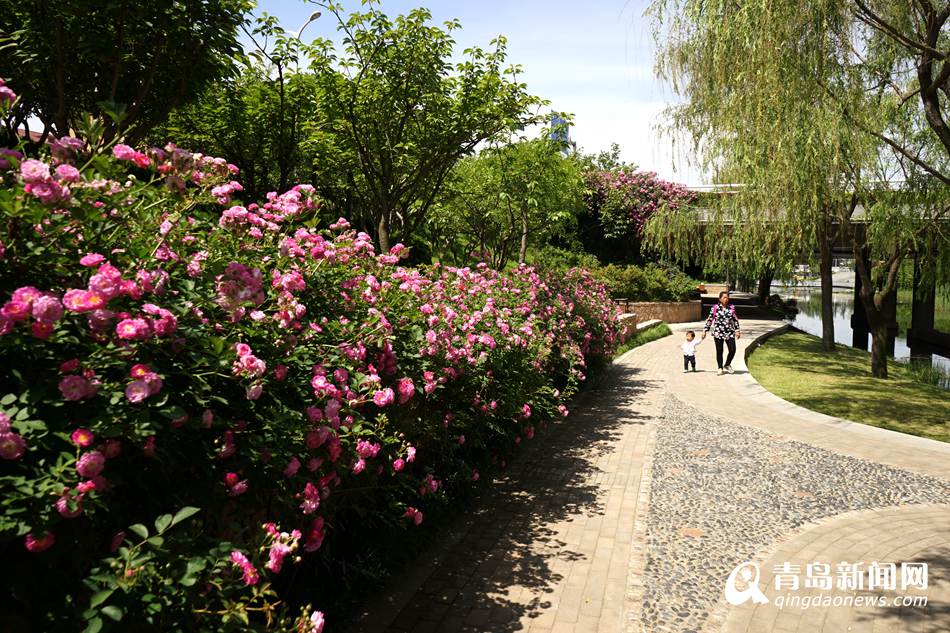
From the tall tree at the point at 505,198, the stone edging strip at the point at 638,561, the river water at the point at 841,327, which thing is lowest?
the river water at the point at 841,327

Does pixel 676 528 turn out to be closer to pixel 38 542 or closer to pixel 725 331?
pixel 38 542

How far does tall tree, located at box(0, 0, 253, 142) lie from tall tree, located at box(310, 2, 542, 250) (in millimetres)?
2059

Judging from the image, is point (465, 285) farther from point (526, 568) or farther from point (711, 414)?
point (711, 414)

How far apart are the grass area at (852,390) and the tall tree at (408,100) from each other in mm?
6785

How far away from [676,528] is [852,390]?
8.09 m

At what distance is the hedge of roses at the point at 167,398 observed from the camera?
1793 mm

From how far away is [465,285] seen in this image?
21.9 feet

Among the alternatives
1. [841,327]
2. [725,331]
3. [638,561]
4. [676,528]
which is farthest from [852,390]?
[841,327]

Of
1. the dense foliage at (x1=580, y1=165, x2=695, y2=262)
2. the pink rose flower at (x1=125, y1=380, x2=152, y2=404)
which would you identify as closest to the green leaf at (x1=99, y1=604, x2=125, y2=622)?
the pink rose flower at (x1=125, y1=380, x2=152, y2=404)

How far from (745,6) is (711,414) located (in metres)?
5.83

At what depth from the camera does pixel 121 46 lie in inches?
219

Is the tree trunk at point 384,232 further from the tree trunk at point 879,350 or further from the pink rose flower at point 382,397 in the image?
the tree trunk at point 879,350

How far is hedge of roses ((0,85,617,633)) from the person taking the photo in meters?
1.79

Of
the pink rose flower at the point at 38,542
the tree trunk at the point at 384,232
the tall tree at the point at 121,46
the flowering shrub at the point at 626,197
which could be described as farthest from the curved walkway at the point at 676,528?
the flowering shrub at the point at 626,197
